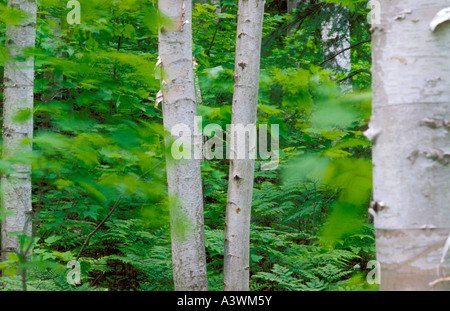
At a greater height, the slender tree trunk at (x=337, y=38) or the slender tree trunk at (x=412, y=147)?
the slender tree trunk at (x=337, y=38)

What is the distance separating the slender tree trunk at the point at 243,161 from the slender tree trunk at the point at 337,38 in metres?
3.13

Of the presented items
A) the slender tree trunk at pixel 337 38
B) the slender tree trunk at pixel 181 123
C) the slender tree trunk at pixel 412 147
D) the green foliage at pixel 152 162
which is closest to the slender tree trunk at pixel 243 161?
the green foliage at pixel 152 162

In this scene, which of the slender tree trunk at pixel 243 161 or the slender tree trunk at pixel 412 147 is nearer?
the slender tree trunk at pixel 412 147

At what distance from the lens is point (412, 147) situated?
93 centimetres

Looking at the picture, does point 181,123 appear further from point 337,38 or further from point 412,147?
point 337,38

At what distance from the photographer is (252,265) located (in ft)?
15.5

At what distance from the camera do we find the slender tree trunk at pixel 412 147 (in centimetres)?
92

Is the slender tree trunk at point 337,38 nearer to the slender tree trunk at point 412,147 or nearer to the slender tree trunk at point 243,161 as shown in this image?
the slender tree trunk at point 243,161

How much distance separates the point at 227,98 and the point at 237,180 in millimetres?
3421

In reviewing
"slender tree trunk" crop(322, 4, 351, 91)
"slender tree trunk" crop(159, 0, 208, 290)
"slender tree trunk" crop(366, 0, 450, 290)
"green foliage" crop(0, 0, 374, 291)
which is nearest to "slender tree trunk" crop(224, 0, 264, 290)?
"green foliage" crop(0, 0, 374, 291)

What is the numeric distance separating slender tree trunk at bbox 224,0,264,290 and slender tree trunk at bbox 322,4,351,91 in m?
3.13

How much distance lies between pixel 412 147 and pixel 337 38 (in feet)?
19.3

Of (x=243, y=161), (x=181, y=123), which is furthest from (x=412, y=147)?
(x=243, y=161)
